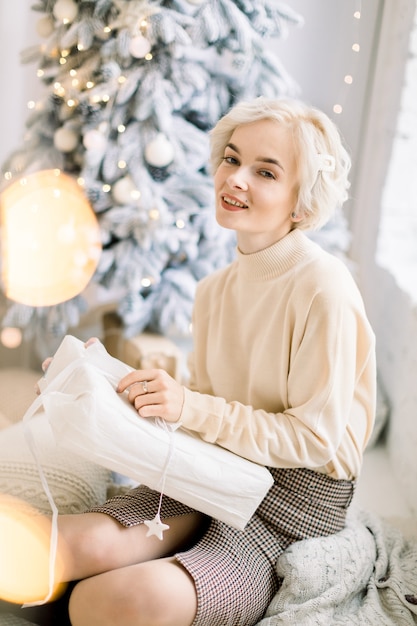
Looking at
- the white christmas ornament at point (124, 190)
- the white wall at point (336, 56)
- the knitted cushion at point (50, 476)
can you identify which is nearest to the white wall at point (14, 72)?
the white christmas ornament at point (124, 190)

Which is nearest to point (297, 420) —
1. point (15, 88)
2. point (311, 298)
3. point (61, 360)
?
point (311, 298)

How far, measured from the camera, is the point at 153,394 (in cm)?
117

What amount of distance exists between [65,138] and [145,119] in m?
0.27

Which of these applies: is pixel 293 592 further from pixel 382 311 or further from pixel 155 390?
pixel 382 311

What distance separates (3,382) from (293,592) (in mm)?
1582

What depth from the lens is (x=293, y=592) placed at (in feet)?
4.00

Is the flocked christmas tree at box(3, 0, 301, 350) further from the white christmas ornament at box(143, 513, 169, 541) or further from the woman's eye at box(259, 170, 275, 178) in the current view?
the white christmas ornament at box(143, 513, 169, 541)

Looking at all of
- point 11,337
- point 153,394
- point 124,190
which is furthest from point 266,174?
point 11,337

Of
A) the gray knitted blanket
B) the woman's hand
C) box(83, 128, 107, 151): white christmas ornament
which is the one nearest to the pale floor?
the gray knitted blanket

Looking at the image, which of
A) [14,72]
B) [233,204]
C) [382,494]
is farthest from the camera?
[14,72]

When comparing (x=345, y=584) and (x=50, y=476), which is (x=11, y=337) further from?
(x=345, y=584)

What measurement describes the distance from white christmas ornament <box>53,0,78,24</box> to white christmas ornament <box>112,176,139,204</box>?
1.74 feet

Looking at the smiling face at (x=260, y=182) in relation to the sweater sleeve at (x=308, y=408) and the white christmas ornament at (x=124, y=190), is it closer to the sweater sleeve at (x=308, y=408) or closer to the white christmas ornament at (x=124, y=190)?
the sweater sleeve at (x=308, y=408)

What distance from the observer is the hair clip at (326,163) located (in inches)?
50.6
